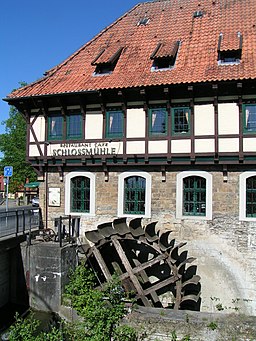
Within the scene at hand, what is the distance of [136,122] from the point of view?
498 inches

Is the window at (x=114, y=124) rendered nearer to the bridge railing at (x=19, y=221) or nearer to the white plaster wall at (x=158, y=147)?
the white plaster wall at (x=158, y=147)

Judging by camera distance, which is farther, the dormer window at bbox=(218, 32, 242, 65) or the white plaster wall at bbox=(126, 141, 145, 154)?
the white plaster wall at bbox=(126, 141, 145, 154)

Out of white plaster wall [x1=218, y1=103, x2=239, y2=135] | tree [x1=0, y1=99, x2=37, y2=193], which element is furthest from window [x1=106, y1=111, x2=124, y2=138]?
tree [x1=0, y1=99, x2=37, y2=193]

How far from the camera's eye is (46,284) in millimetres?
11047

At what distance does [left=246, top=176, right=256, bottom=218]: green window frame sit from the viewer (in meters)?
11.7

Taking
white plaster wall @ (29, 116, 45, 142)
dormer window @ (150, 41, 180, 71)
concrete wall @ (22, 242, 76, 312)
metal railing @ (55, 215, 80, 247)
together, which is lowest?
concrete wall @ (22, 242, 76, 312)

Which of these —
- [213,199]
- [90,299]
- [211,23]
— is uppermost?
[211,23]

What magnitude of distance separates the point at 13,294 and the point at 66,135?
553cm

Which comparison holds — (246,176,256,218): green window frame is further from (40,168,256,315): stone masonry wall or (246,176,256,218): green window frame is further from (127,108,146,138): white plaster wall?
(127,108,146,138): white plaster wall

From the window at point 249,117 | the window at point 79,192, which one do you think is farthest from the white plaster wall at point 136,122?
the window at point 249,117

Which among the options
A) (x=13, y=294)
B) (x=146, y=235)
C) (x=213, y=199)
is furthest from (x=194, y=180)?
(x=13, y=294)

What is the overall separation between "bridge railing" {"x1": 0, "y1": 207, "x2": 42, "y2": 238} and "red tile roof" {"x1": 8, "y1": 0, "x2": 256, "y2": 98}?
13.9ft

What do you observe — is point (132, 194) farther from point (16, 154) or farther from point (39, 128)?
point (16, 154)

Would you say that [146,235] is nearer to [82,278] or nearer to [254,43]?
[82,278]
